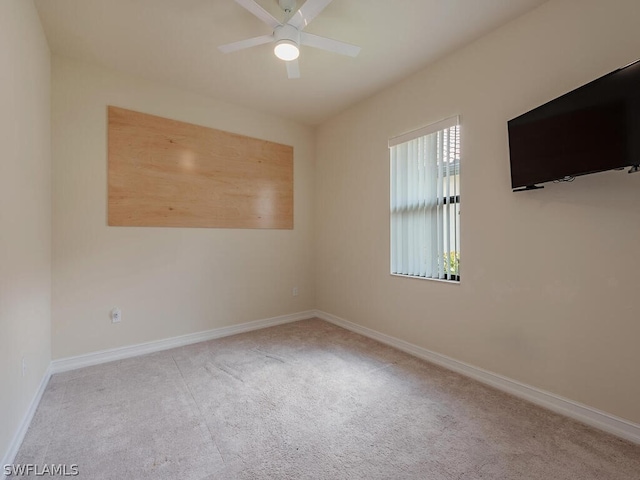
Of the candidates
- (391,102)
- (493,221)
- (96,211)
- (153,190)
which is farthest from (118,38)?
(493,221)

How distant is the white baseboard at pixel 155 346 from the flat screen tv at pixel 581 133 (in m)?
3.10

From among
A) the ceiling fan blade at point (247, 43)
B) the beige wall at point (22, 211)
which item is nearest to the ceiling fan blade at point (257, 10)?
the ceiling fan blade at point (247, 43)

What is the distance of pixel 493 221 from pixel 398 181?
3.59 feet

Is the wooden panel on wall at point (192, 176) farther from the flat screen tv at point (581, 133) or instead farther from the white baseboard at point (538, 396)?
the flat screen tv at point (581, 133)

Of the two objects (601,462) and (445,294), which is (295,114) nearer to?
(445,294)

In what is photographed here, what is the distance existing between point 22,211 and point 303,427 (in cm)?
218

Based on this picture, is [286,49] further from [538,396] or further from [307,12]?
[538,396]

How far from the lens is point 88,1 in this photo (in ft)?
6.56

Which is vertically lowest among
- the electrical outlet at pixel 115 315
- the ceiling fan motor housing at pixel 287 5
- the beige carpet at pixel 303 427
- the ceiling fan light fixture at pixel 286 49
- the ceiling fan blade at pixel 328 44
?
the beige carpet at pixel 303 427

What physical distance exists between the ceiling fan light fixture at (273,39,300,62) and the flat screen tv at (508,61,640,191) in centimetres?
164

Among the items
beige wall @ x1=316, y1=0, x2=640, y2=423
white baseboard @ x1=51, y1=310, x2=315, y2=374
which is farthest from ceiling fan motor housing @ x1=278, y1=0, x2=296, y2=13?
white baseboard @ x1=51, y1=310, x2=315, y2=374

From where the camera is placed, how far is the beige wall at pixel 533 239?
1.74 metres

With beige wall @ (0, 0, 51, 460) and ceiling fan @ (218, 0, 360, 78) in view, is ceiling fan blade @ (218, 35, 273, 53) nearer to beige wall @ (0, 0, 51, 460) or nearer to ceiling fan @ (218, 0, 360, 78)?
ceiling fan @ (218, 0, 360, 78)

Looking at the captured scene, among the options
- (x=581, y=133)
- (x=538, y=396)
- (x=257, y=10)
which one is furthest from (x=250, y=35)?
(x=538, y=396)
